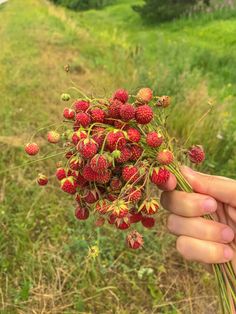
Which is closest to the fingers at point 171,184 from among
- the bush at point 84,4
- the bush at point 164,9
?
the bush at point 164,9

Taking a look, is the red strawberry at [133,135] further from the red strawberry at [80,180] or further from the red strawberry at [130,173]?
the red strawberry at [80,180]

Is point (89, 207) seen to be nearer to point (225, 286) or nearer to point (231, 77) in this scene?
point (225, 286)

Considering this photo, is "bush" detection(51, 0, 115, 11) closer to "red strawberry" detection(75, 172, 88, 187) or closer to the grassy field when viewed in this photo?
the grassy field

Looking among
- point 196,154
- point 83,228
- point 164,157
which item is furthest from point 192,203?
point 83,228

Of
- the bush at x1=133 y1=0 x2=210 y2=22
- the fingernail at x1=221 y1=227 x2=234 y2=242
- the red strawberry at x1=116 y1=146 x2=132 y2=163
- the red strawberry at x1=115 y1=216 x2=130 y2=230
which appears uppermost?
the red strawberry at x1=116 y1=146 x2=132 y2=163

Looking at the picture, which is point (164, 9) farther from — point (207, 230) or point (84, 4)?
point (207, 230)

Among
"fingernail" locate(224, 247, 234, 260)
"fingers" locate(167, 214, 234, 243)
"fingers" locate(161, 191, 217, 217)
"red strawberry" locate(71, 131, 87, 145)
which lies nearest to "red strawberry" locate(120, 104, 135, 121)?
"red strawberry" locate(71, 131, 87, 145)
